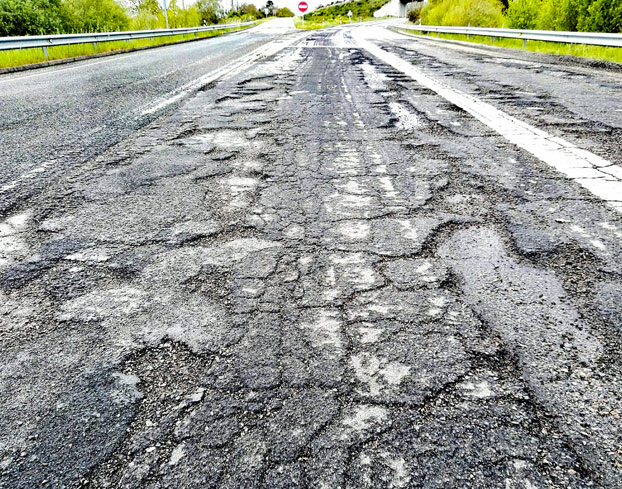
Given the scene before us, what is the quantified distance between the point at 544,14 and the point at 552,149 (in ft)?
38.0

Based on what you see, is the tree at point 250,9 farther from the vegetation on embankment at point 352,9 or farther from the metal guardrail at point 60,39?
the metal guardrail at point 60,39

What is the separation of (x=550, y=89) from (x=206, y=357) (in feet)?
17.8

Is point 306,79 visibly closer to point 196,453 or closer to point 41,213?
point 41,213

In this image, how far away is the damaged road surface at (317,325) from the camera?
92 cm

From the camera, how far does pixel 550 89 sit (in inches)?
204

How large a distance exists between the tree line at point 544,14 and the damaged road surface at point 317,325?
31.7 ft

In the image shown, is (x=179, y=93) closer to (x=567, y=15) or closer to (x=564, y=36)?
(x=564, y=36)

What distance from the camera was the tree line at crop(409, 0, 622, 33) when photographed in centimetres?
991

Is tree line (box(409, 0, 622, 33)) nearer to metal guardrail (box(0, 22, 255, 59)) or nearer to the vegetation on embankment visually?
metal guardrail (box(0, 22, 255, 59))

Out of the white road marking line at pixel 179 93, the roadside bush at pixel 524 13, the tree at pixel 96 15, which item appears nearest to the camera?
the white road marking line at pixel 179 93

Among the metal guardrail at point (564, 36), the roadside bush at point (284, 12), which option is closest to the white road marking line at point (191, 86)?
the metal guardrail at point (564, 36)

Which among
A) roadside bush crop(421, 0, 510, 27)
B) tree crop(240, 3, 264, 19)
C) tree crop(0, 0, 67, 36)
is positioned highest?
tree crop(240, 3, 264, 19)

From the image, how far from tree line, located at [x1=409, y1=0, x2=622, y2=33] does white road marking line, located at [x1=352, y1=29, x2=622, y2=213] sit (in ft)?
25.8

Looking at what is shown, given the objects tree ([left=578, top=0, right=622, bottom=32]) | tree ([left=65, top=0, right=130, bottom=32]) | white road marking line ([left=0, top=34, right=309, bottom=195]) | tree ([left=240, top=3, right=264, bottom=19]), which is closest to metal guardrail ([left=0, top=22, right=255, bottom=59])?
white road marking line ([left=0, top=34, right=309, bottom=195])
